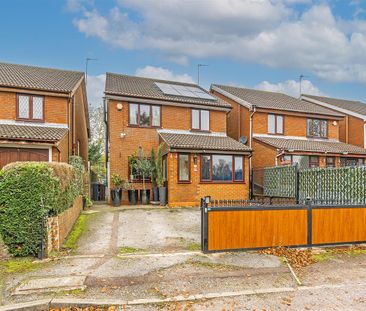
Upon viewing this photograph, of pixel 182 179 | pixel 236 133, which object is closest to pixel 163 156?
pixel 182 179

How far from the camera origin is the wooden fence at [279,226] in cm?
720

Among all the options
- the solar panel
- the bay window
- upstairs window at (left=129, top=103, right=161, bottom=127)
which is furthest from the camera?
the solar panel

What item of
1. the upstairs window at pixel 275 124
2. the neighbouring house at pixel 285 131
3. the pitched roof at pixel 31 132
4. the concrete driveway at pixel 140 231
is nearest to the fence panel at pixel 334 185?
the concrete driveway at pixel 140 231

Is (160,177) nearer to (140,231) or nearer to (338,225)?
(140,231)

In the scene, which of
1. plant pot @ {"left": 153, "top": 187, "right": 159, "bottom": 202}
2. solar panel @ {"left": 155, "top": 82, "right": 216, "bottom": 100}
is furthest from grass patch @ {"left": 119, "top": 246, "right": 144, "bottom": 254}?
solar panel @ {"left": 155, "top": 82, "right": 216, "bottom": 100}

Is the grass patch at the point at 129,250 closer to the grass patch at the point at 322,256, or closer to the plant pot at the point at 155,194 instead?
the grass patch at the point at 322,256

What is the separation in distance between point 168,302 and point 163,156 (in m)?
12.8

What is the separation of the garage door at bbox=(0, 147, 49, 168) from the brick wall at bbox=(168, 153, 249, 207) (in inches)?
253

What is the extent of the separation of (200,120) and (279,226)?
42.1 feet

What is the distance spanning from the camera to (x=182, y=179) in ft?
53.6

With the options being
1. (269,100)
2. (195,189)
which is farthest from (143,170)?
(269,100)

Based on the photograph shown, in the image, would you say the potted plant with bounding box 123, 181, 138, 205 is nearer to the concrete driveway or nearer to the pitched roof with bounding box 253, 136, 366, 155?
the concrete driveway

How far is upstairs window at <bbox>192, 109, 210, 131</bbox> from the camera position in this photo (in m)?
19.6

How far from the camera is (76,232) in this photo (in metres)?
9.44
